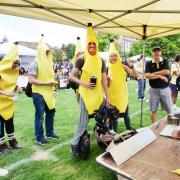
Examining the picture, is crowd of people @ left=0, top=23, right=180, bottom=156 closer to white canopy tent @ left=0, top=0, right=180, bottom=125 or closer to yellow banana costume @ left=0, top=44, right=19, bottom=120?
yellow banana costume @ left=0, top=44, right=19, bottom=120

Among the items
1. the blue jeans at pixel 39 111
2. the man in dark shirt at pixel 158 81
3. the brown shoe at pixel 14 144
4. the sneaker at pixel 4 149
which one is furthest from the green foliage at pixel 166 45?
the sneaker at pixel 4 149

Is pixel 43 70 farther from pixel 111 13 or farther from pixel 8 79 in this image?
pixel 111 13

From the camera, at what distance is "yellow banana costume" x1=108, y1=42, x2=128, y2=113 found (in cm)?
542

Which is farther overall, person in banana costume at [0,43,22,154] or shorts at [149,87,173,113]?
shorts at [149,87,173,113]

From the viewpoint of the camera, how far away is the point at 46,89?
17.6ft

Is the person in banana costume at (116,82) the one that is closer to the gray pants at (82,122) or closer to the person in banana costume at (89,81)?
the person in banana costume at (89,81)

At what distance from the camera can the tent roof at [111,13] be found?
3.80 m

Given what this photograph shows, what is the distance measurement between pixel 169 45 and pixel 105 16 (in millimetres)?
36539

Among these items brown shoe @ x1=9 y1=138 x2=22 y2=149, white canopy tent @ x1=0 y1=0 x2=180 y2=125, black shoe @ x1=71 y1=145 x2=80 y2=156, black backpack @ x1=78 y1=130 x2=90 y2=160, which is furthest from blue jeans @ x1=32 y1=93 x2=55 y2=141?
white canopy tent @ x1=0 y1=0 x2=180 y2=125

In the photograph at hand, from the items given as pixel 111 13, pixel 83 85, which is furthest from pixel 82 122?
pixel 111 13

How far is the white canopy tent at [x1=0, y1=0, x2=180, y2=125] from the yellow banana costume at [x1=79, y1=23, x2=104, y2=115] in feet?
1.42

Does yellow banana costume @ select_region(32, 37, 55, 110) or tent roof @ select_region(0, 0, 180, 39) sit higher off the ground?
tent roof @ select_region(0, 0, 180, 39)

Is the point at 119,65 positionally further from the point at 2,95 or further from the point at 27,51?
the point at 27,51

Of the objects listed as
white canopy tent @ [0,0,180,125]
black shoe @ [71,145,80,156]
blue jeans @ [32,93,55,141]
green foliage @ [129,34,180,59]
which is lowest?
black shoe @ [71,145,80,156]
